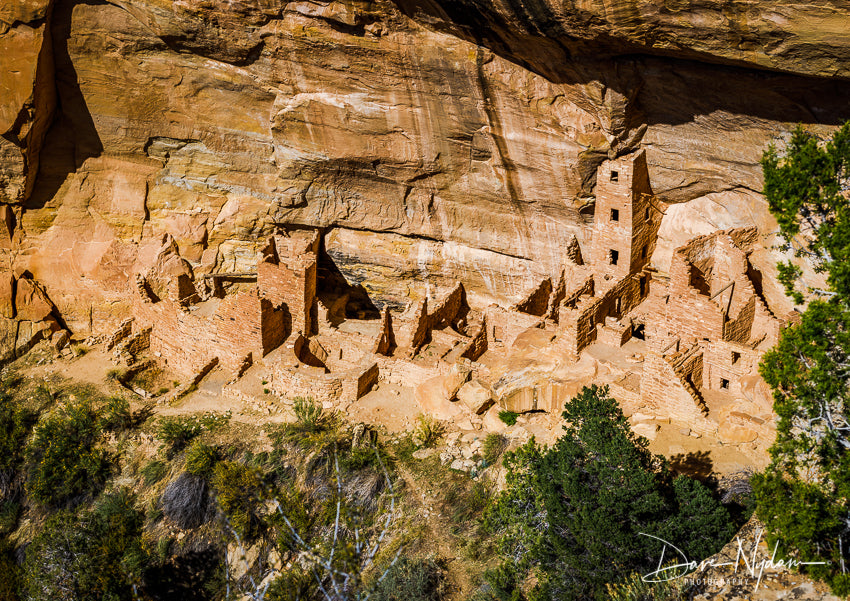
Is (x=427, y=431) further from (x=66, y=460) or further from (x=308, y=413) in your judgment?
(x=66, y=460)

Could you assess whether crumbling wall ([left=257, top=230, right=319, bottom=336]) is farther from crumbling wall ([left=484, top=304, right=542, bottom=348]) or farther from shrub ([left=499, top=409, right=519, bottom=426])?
shrub ([left=499, top=409, right=519, bottom=426])

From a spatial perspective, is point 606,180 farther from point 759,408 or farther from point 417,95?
point 759,408

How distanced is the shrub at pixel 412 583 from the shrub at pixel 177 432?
6.45 m

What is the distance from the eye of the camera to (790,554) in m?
12.3

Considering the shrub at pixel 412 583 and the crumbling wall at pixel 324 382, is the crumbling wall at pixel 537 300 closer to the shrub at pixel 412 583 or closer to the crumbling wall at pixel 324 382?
Answer: the crumbling wall at pixel 324 382

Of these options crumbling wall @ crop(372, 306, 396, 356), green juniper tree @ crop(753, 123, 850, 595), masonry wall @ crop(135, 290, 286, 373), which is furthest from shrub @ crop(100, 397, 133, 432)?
green juniper tree @ crop(753, 123, 850, 595)

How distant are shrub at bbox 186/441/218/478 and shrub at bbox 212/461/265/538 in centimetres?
26

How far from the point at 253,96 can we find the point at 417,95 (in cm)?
432

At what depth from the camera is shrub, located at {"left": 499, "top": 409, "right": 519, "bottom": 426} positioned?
61.5ft

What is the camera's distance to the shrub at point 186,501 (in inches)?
745

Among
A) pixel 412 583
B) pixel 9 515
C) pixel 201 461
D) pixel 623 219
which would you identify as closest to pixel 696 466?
pixel 412 583

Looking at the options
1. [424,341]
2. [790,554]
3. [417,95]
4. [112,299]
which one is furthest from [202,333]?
[790,554]

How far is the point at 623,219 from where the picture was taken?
1934 centimetres

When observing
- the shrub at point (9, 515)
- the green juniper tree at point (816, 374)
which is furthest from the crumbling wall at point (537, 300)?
the shrub at point (9, 515)
